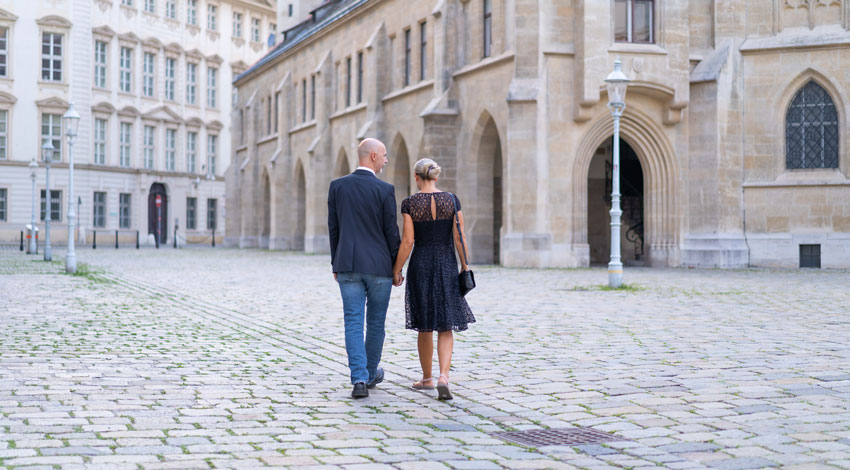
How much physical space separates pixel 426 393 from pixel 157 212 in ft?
198

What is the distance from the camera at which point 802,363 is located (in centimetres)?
870

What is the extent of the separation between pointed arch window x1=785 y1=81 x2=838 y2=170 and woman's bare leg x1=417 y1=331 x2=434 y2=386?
22656 millimetres

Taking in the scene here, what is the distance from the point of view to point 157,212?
65250mm

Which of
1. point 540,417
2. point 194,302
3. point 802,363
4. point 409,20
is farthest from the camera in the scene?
point 409,20

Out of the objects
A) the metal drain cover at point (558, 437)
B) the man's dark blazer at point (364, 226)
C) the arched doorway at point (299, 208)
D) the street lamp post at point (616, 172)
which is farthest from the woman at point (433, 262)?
the arched doorway at point (299, 208)

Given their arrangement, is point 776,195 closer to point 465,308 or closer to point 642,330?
point 642,330

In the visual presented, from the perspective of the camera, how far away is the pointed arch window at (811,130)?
90.1 ft

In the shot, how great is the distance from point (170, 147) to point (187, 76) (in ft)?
17.0

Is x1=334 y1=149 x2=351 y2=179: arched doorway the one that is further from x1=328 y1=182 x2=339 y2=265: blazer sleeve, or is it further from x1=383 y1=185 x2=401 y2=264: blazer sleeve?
x1=383 y1=185 x2=401 y2=264: blazer sleeve

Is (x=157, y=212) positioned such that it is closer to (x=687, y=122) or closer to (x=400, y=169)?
(x=400, y=169)

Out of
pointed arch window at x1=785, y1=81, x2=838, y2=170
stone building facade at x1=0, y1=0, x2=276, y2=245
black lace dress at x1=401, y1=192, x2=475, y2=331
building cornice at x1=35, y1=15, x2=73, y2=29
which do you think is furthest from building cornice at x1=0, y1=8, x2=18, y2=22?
black lace dress at x1=401, y1=192, x2=475, y2=331

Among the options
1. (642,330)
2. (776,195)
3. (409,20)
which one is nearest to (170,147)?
(409,20)

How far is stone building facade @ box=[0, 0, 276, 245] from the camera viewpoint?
190 feet

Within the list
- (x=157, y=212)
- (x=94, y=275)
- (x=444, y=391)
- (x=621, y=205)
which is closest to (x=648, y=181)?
(x=621, y=205)
